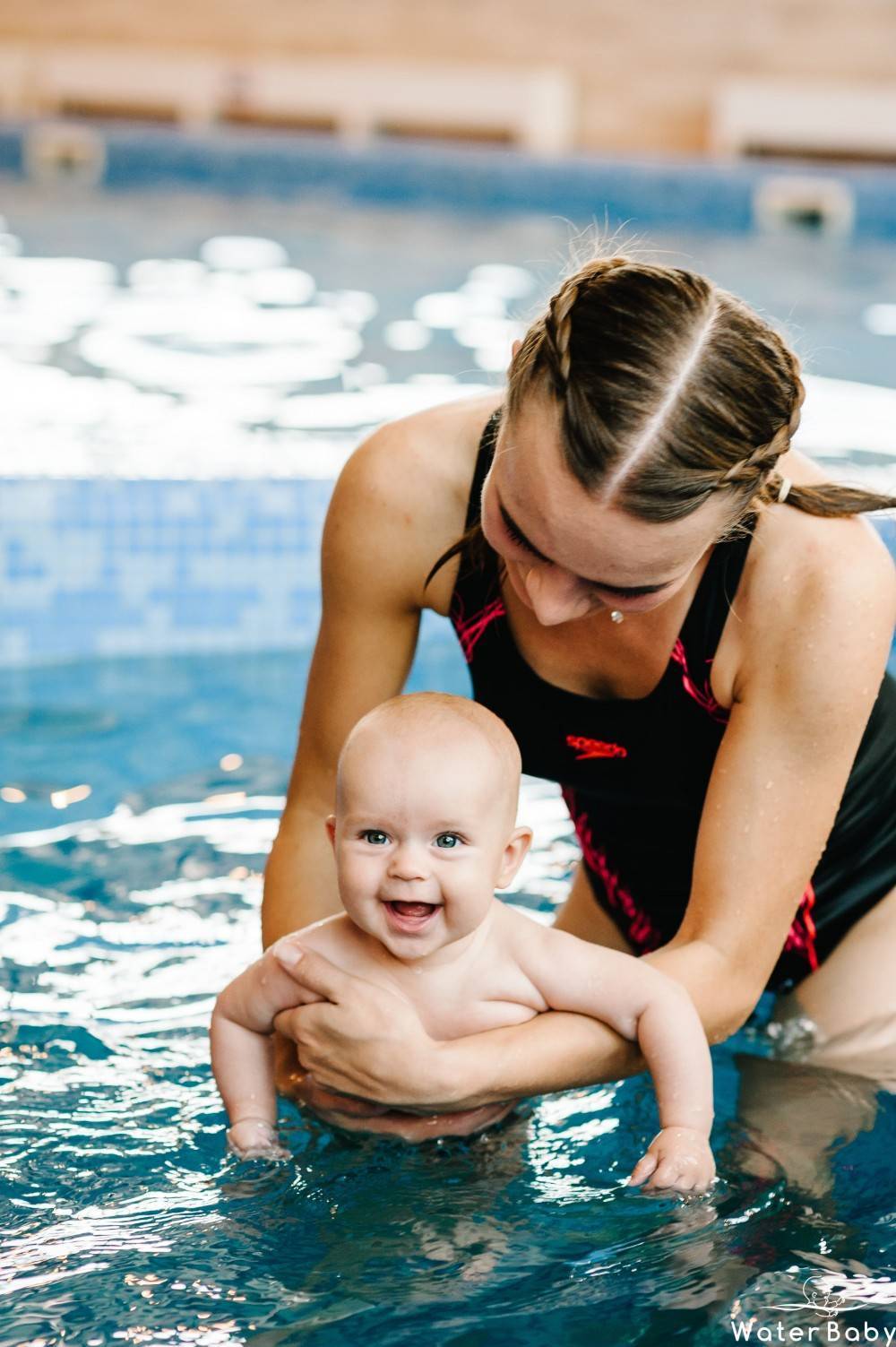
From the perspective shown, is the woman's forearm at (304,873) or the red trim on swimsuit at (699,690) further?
the woman's forearm at (304,873)

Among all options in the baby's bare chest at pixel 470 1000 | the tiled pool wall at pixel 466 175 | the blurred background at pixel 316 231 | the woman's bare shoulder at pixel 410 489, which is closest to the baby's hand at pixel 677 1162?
the baby's bare chest at pixel 470 1000

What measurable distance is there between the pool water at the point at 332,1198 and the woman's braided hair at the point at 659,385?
91 cm

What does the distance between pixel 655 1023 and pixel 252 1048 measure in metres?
0.53

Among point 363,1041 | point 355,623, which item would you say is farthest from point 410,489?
point 363,1041

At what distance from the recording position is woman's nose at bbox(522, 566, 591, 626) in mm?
1971

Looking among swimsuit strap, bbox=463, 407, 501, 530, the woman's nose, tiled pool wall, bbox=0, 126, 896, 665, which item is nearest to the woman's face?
the woman's nose

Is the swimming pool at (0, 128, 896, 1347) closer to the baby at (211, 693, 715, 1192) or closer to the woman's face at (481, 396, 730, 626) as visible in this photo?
the baby at (211, 693, 715, 1192)

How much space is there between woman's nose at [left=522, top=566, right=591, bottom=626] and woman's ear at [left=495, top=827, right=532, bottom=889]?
309 millimetres

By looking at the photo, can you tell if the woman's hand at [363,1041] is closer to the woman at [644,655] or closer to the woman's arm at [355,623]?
the woman at [644,655]

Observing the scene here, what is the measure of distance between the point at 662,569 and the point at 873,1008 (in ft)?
3.30

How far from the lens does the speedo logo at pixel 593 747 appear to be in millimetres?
2455

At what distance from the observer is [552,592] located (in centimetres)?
198

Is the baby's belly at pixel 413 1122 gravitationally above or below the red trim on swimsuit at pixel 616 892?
below

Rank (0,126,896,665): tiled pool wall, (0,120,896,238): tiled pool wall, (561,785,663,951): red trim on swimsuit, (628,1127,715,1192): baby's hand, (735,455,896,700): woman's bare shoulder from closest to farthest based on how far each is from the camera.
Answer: (628,1127,715,1192): baby's hand, (735,455,896,700): woman's bare shoulder, (561,785,663,951): red trim on swimsuit, (0,126,896,665): tiled pool wall, (0,120,896,238): tiled pool wall
